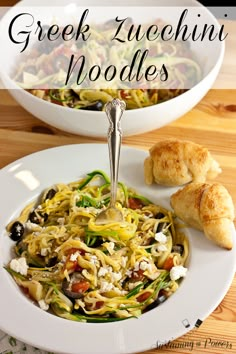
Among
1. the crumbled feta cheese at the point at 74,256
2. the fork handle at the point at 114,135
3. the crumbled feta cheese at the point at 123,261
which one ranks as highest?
the fork handle at the point at 114,135

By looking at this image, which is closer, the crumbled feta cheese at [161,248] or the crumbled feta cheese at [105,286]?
the crumbled feta cheese at [105,286]

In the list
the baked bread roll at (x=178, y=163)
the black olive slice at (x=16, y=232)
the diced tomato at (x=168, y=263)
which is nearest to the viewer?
the diced tomato at (x=168, y=263)

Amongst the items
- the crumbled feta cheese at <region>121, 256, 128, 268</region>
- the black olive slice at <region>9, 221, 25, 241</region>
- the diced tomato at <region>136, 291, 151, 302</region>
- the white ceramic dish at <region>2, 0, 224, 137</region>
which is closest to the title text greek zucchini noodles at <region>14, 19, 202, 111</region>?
the white ceramic dish at <region>2, 0, 224, 137</region>

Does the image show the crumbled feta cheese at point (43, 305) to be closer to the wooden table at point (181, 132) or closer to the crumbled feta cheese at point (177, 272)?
the crumbled feta cheese at point (177, 272)

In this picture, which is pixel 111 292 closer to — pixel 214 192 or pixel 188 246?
pixel 188 246

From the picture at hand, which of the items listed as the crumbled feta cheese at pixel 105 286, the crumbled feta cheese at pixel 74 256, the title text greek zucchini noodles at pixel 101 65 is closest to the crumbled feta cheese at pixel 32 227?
the crumbled feta cheese at pixel 74 256

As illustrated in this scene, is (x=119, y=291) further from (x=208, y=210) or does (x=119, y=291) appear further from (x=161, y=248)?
(x=208, y=210)

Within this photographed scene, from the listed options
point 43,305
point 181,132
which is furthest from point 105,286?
point 181,132

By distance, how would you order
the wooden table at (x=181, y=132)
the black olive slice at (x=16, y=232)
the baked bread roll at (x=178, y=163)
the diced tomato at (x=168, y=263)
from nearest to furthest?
the diced tomato at (x=168, y=263)
the black olive slice at (x=16, y=232)
the baked bread roll at (x=178, y=163)
the wooden table at (x=181, y=132)
